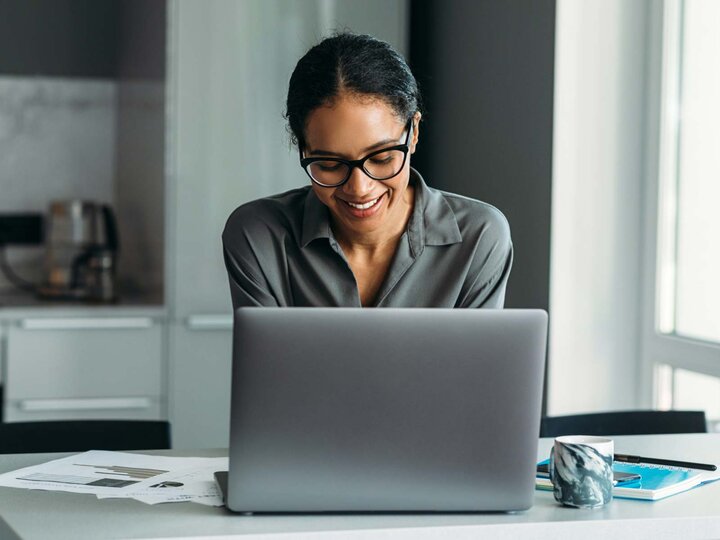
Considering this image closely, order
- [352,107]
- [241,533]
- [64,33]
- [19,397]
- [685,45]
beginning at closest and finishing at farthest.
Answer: [241,533] → [352,107] → [685,45] → [19,397] → [64,33]

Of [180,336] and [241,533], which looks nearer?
[241,533]

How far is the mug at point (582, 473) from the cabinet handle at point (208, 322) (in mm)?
2205

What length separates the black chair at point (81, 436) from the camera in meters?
1.93

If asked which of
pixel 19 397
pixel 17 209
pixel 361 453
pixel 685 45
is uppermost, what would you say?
pixel 685 45

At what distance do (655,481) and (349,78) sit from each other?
0.79m

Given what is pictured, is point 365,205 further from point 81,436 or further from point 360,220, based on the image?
point 81,436

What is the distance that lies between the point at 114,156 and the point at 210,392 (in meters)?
1.20

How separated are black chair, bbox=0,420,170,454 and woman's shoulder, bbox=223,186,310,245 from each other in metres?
0.40

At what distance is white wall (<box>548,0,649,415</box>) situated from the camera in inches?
116

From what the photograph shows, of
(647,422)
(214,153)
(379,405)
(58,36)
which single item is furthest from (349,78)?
(58,36)

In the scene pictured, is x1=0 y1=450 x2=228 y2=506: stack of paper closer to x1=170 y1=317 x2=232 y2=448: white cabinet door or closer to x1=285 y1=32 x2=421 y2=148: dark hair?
x1=285 y1=32 x2=421 y2=148: dark hair

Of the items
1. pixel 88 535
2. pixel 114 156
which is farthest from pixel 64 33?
pixel 88 535

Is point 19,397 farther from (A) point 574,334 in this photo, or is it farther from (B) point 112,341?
(A) point 574,334

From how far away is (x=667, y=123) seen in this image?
296cm
